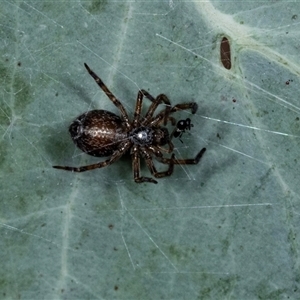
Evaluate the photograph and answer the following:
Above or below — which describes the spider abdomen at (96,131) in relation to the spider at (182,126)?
below

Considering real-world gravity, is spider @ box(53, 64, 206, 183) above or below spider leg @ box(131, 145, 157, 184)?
above

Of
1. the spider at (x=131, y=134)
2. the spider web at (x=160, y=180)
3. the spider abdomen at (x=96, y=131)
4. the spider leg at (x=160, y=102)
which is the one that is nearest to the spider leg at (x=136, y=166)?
the spider at (x=131, y=134)

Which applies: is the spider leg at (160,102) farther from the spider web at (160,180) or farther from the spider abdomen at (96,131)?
the spider abdomen at (96,131)

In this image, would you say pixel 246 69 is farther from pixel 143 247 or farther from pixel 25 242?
pixel 25 242

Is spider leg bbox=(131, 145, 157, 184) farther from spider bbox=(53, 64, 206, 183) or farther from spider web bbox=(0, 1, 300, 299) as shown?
spider web bbox=(0, 1, 300, 299)

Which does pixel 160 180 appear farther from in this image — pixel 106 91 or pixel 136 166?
pixel 106 91

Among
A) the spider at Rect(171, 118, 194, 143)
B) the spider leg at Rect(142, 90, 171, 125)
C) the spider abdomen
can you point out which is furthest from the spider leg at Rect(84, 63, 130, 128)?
the spider at Rect(171, 118, 194, 143)

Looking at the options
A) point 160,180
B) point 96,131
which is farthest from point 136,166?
point 96,131
